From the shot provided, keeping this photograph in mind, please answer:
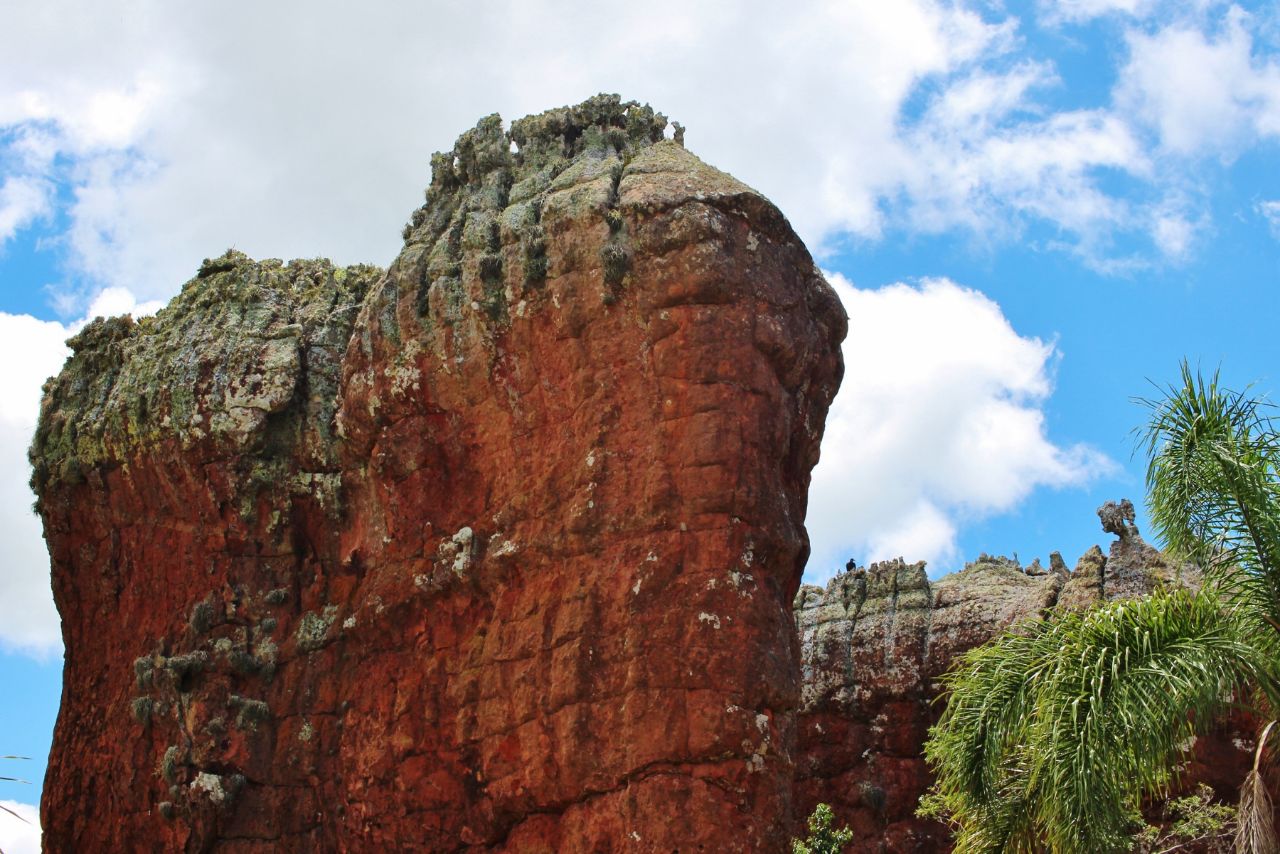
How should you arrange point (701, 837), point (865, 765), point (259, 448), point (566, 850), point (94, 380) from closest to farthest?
point (701, 837), point (566, 850), point (259, 448), point (94, 380), point (865, 765)

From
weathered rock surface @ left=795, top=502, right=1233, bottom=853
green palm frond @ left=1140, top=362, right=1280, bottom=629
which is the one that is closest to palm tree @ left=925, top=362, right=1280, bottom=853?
green palm frond @ left=1140, top=362, right=1280, bottom=629

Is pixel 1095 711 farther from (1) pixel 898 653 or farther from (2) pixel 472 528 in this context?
(1) pixel 898 653

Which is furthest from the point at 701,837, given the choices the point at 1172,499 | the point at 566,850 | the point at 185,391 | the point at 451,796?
the point at 185,391

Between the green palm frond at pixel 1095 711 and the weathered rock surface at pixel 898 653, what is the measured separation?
34.1 ft

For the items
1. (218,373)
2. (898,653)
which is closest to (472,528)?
(218,373)

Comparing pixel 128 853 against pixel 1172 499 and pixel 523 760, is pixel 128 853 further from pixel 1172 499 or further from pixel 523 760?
pixel 1172 499

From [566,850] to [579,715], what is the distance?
62.0 inches

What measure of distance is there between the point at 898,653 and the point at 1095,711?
15.0 meters

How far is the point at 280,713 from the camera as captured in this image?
2266 centimetres

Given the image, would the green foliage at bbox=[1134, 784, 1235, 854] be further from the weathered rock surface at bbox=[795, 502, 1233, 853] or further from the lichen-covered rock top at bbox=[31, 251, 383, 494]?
the lichen-covered rock top at bbox=[31, 251, 383, 494]

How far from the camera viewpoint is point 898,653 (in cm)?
3123

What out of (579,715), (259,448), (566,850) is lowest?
(566,850)

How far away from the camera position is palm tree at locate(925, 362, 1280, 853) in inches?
637

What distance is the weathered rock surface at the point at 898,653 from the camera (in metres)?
29.0
